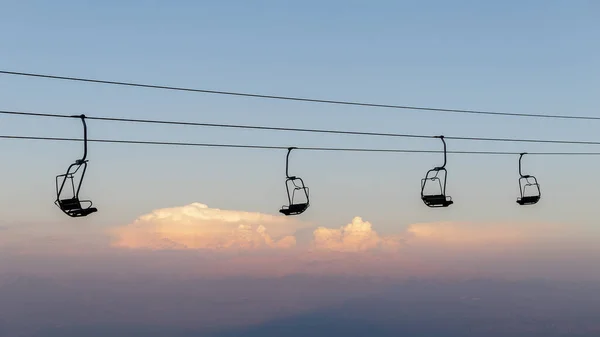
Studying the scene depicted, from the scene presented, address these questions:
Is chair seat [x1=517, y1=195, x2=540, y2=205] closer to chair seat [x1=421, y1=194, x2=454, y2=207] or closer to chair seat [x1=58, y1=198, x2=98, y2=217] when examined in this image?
chair seat [x1=421, y1=194, x2=454, y2=207]

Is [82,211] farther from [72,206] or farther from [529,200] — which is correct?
[529,200]

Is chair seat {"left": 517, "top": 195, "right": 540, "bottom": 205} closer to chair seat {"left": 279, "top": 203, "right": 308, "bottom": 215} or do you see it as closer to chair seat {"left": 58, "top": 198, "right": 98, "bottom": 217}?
chair seat {"left": 279, "top": 203, "right": 308, "bottom": 215}

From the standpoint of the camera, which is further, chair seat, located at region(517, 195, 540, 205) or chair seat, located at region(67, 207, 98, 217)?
chair seat, located at region(517, 195, 540, 205)

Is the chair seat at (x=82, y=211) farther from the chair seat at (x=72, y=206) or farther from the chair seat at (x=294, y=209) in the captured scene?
the chair seat at (x=294, y=209)

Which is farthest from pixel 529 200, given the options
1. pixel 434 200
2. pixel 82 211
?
pixel 82 211

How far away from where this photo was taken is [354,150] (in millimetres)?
33969

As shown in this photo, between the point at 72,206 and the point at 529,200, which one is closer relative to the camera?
the point at 72,206

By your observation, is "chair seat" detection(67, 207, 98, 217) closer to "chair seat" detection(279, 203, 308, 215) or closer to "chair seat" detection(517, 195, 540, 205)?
"chair seat" detection(279, 203, 308, 215)

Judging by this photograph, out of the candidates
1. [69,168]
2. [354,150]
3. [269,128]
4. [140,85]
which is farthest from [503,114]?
[69,168]

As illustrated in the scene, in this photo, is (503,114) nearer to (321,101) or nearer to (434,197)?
(434,197)

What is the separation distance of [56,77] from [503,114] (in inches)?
741

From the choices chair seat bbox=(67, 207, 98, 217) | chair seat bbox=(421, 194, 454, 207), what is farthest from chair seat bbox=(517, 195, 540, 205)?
chair seat bbox=(67, 207, 98, 217)

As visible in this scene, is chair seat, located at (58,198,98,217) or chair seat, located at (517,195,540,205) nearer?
chair seat, located at (58,198,98,217)

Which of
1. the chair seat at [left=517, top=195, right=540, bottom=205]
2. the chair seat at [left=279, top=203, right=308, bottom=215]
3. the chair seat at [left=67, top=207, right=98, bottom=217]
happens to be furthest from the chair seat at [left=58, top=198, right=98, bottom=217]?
the chair seat at [left=517, top=195, right=540, bottom=205]
